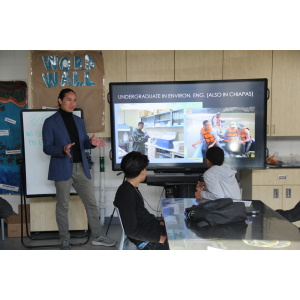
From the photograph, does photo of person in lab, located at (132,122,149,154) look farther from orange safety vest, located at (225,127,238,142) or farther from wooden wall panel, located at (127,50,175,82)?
orange safety vest, located at (225,127,238,142)

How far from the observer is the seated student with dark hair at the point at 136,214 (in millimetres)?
2434

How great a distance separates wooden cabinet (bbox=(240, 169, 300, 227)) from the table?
7.36 feet

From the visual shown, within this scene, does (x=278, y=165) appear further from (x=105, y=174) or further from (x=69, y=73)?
(x=69, y=73)

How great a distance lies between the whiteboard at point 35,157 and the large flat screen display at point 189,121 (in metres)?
0.89

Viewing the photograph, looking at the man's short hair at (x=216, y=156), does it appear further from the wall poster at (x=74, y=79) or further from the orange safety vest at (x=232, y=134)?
the wall poster at (x=74, y=79)

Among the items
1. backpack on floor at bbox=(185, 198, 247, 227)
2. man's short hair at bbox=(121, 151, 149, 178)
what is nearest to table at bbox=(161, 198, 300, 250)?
backpack on floor at bbox=(185, 198, 247, 227)

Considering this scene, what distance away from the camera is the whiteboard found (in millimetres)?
4504

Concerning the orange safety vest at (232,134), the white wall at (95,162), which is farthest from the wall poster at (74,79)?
the orange safety vest at (232,134)

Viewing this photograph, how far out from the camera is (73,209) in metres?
4.79

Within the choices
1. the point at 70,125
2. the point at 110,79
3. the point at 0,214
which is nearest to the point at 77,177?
the point at 70,125

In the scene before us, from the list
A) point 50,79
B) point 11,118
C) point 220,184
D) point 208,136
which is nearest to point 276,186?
point 208,136

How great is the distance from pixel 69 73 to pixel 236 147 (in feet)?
7.72

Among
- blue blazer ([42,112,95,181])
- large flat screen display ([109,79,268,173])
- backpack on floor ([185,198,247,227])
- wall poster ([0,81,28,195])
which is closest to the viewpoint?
backpack on floor ([185,198,247,227])

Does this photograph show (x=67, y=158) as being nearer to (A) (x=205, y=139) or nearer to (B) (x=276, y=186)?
(A) (x=205, y=139)
